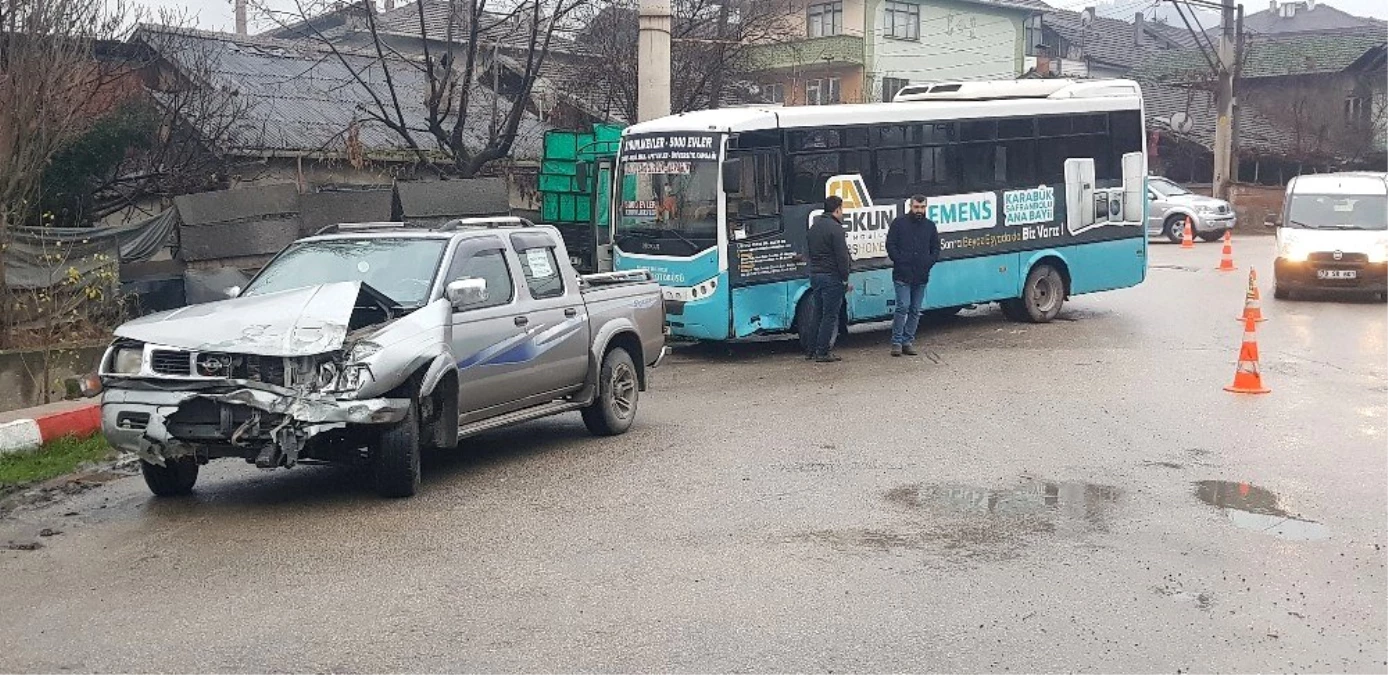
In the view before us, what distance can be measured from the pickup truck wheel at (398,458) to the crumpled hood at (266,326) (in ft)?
2.22

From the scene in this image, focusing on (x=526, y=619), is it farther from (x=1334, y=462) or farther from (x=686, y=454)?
(x=1334, y=462)

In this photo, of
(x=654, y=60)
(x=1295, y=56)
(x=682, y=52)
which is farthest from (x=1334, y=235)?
(x=1295, y=56)

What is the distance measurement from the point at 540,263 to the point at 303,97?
17.7 m

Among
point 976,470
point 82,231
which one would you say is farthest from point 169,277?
point 976,470

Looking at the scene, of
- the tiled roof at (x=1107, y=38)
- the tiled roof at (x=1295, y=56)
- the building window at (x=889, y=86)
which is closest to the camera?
the building window at (x=889, y=86)

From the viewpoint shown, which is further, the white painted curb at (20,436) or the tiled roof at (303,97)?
the tiled roof at (303,97)

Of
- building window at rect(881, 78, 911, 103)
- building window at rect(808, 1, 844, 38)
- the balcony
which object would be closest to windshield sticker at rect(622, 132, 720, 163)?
the balcony

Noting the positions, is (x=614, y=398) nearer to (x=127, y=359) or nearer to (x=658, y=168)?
(x=127, y=359)

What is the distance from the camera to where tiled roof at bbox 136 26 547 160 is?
24078 mm

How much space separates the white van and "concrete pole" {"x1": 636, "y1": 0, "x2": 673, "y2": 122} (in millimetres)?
10291

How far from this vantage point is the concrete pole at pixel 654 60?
1923cm

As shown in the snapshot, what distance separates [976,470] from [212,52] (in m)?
20.3

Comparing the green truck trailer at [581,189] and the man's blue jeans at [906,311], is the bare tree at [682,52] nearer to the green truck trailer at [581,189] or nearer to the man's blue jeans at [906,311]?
the green truck trailer at [581,189]

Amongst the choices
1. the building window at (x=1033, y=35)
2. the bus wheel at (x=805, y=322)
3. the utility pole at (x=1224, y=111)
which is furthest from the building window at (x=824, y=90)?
the bus wheel at (x=805, y=322)
